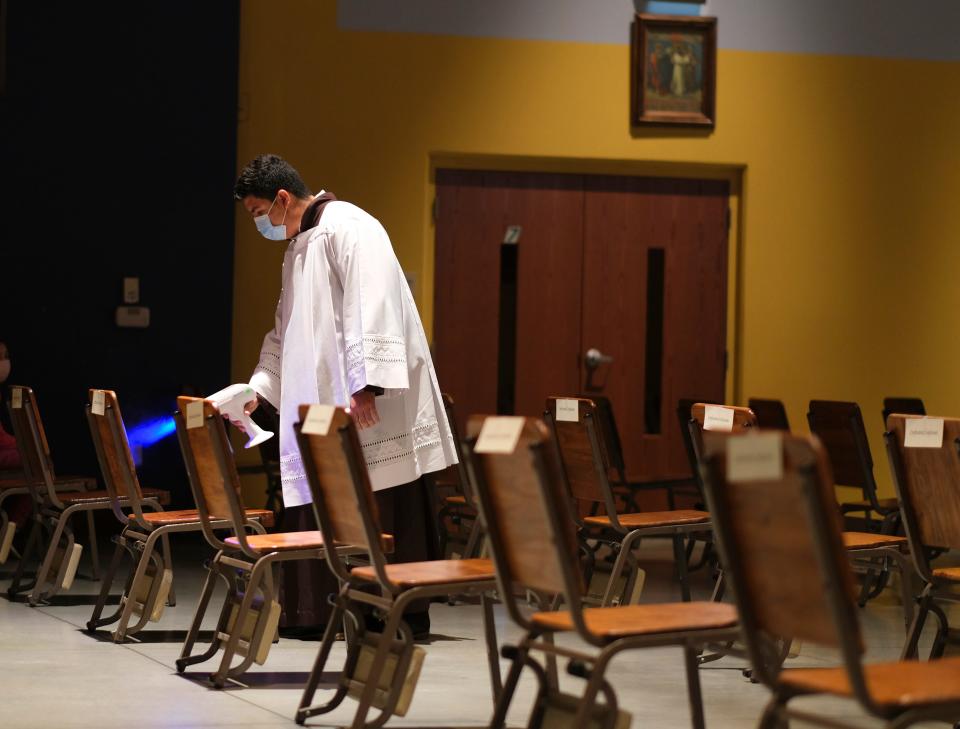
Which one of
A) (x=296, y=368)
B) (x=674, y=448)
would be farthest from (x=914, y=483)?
→ (x=674, y=448)

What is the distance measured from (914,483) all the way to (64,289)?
5.16m

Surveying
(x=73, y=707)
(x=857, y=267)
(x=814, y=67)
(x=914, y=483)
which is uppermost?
(x=814, y=67)

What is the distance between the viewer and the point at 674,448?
8.20 m

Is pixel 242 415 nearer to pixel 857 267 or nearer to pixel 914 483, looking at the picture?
pixel 914 483

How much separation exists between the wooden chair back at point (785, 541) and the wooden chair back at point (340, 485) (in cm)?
105

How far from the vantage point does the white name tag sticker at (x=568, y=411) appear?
4660mm

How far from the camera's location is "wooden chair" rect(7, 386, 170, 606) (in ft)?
17.3

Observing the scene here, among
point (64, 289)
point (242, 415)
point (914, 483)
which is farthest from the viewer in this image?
point (64, 289)

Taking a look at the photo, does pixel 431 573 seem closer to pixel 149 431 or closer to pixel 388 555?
pixel 388 555

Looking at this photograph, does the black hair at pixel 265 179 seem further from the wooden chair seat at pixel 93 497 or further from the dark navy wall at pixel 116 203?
the dark navy wall at pixel 116 203

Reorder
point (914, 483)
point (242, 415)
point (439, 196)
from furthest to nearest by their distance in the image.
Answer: point (439, 196) < point (242, 415) < point (914, 483)

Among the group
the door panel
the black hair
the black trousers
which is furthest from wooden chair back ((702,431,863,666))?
the door panel

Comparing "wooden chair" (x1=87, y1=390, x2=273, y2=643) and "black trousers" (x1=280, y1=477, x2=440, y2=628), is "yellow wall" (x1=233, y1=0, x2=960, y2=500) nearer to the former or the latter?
"wooden chair" (x1=87, y1=390, x2=273, y2=643)

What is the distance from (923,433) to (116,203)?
5143 mm
